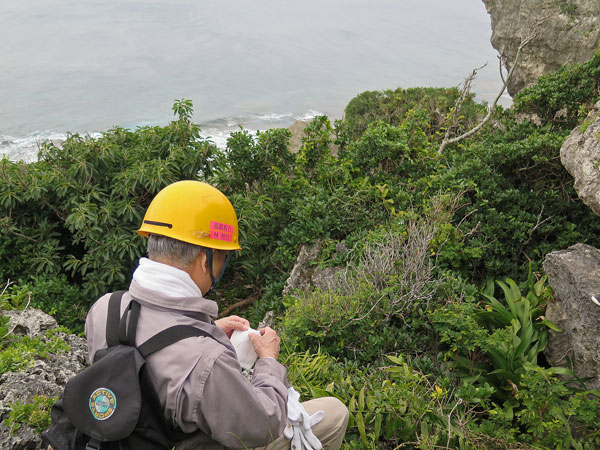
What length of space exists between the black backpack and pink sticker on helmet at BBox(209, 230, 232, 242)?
1.95 ft

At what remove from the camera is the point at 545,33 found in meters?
11.3

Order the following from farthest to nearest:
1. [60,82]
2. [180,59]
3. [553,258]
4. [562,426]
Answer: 1. [180,59]
2. [60,82]
3. [553,258]
4. [562,426]

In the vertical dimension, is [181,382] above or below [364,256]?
above

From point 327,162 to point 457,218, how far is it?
2098 mm

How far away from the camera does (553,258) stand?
14.9 ft

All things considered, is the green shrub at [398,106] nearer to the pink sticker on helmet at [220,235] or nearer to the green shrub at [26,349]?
the green shrub at [26,349]

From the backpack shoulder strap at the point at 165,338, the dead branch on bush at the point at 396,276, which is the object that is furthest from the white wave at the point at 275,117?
the backpack shoulder strap at the point at 165,338

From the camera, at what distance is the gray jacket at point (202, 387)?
7.04 ft

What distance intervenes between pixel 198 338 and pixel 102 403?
0.49 metres

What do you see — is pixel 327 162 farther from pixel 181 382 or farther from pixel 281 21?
pixel 281 21

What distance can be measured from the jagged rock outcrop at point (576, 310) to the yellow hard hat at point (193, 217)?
3279 millimetres

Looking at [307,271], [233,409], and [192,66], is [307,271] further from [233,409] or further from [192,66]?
[192,66]

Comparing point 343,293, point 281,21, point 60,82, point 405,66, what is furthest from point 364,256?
point 281,21

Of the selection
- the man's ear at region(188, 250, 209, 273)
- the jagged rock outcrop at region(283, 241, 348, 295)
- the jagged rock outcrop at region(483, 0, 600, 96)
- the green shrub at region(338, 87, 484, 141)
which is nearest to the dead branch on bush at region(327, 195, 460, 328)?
the jagged rock outcrop at region(283, 241, 348, 295)
